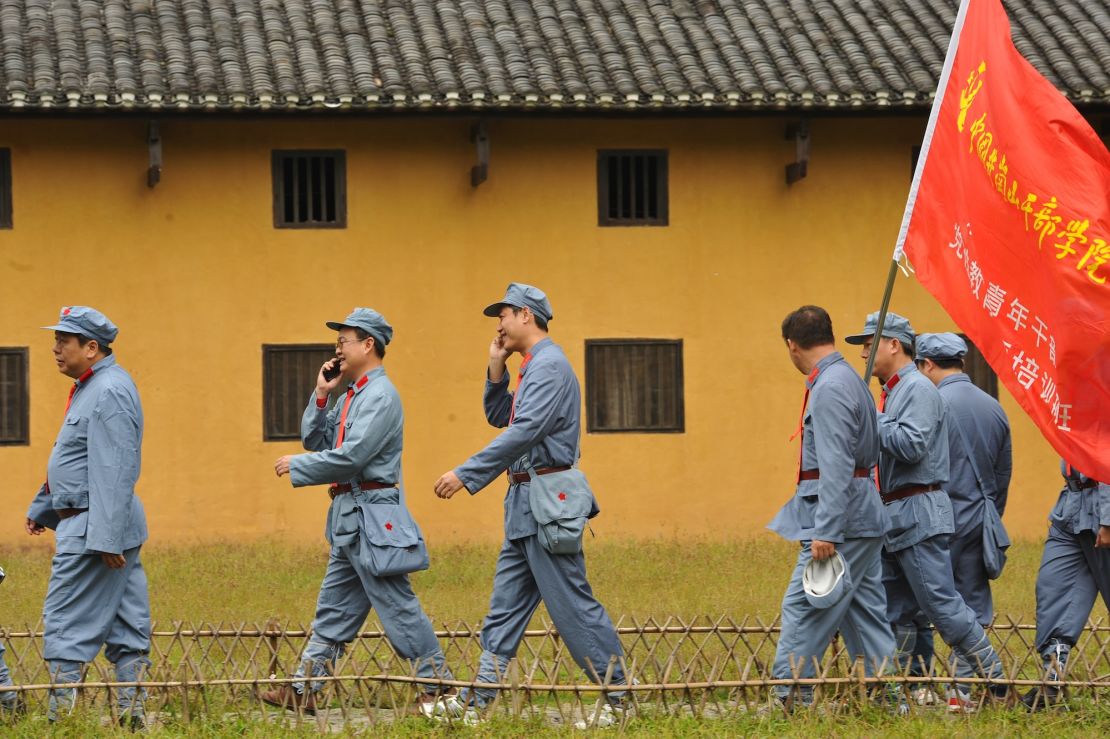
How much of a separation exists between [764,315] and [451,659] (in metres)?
7.73

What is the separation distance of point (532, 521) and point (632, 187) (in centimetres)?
880

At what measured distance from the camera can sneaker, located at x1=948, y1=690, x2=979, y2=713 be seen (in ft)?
23.4

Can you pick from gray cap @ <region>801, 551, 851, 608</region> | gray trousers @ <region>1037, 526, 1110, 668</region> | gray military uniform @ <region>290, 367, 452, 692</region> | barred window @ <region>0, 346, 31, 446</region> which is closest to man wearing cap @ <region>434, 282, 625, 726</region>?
gray military uniform @ <region>290, 367, 452, 692</region>

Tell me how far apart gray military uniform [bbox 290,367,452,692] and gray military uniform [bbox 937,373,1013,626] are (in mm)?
2621

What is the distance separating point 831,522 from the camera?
706 centimetres

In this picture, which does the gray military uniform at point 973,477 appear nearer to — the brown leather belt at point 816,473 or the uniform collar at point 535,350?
the brown leather belt at point 816,473

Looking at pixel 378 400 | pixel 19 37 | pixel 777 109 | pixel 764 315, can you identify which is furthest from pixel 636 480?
pixel 378 400

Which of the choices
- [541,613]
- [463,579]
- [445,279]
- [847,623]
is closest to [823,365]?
[847,623]

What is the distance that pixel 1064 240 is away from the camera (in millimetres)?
6918

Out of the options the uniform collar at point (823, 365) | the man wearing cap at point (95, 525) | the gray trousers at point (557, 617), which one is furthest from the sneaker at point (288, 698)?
the uniform collar at point (823, 365)

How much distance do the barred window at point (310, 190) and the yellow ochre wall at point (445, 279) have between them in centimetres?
10

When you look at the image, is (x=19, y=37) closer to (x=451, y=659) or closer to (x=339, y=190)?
(x=339, y=190)

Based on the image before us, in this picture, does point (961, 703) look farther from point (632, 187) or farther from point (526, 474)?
point (632, 187)

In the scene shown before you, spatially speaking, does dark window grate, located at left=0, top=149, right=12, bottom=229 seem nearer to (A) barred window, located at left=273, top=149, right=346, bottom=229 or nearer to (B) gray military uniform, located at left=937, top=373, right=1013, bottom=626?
(A) barred window, located at left=273, top=149, right=346, bottom=229
